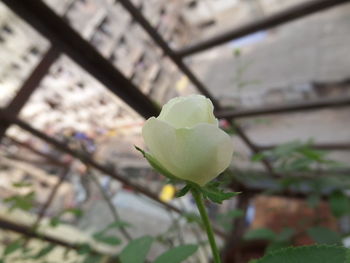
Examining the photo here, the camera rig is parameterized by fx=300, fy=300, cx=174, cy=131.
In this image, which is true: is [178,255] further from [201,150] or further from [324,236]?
[324,236]

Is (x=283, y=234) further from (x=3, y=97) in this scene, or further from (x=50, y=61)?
(x=3, y=97)

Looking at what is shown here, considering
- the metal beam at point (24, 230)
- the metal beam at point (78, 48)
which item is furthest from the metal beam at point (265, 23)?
the metal beam at point (24, 230)

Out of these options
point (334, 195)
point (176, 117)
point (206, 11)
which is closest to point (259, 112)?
point (334, 195)

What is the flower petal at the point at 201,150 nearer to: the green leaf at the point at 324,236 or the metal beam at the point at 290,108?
the green leaf at the point at 324,236

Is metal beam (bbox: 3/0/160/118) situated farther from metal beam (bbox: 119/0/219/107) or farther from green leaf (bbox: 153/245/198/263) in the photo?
green leaf (bbox: 153/245/198/263)

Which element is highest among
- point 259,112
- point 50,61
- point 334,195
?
point 50,61

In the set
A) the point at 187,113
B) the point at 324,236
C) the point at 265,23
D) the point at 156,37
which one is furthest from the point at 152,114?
the point at 187,113

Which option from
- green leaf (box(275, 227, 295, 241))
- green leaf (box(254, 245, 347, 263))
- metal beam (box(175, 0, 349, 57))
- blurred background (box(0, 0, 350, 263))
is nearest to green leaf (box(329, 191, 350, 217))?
blurred background (box(0, 0, 350, 263))
